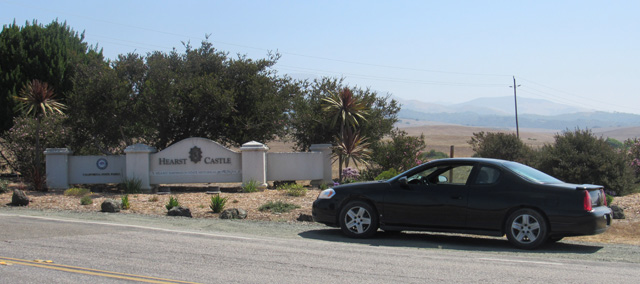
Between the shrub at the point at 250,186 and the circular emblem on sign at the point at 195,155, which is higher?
the circular emblem on sign at the point at 195,155

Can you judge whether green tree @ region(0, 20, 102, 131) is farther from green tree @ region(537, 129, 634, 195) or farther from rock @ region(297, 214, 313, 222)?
green tree @ region(537, 129, 634, 195)

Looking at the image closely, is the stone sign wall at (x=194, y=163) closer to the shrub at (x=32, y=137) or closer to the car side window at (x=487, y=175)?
the shrub at (x=32, y=137)

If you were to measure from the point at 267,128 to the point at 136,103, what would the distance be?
5.02m

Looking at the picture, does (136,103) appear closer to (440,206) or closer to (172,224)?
(172,224)

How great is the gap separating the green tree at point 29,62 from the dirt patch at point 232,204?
1025 cm

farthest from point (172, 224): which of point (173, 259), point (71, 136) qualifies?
point (71, 136)

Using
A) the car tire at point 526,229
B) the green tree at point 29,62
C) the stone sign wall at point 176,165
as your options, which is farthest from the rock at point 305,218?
the green tree at point 29,62

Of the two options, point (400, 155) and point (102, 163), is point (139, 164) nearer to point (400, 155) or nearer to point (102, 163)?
point (102, 163)

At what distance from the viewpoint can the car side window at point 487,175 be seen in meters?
9.80

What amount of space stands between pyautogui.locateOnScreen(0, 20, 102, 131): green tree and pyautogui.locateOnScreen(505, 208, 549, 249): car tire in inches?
943

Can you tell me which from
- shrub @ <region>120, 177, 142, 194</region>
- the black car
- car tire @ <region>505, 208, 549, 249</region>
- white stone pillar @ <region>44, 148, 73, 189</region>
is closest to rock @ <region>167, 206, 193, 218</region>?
the black car

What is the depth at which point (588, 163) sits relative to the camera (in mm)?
20406

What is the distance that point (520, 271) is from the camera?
24.6 ft

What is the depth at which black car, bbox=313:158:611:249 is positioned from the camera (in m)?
9.15
